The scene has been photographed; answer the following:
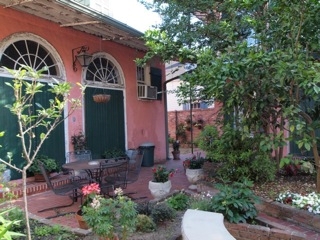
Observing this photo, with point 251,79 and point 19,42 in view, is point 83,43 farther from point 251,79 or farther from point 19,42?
point 251,79

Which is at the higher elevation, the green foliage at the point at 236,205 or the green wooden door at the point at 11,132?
the green wooden door at the point at 11,132

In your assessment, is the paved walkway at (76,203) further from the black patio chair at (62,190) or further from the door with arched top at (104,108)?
the door with arched top at (104,108)

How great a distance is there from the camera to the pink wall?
664 centimetres

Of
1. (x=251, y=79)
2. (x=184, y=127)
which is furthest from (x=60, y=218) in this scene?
(x=184, y=127)

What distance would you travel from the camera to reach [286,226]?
13.2 ft

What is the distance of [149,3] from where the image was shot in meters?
8.28

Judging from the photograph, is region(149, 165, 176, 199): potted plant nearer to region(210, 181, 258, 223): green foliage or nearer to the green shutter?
region(210, 181, 258, 223): green foliage

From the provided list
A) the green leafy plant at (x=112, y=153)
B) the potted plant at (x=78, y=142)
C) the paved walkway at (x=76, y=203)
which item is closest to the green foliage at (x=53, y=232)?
the paved walkway at (x=76, y=203)

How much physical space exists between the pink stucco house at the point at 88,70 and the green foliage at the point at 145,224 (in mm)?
3693

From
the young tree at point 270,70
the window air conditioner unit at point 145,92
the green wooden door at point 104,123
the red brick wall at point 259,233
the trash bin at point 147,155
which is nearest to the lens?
the red brick wall at point 259,233

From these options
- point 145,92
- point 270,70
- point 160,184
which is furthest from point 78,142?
point 270,70

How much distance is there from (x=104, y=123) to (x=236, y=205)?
5.76 metres

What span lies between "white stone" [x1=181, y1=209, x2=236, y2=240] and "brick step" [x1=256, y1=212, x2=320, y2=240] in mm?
804

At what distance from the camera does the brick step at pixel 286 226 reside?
3771mm
